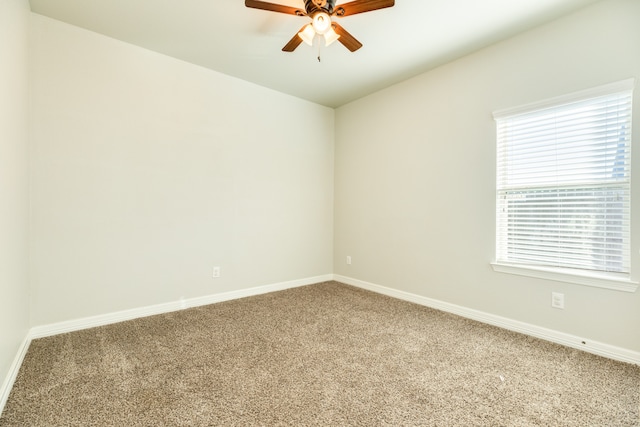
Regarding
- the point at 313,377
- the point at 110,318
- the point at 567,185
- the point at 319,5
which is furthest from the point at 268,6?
the point at 110,318

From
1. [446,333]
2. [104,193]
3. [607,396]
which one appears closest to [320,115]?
[104,193]

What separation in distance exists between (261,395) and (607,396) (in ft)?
6.45

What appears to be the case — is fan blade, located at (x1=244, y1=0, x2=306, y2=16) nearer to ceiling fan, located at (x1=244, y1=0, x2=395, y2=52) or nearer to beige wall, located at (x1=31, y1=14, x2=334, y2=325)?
ceiling fan, located at (x1=244, y1=0, x2=395, y2=52)

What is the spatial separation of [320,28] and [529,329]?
2.92 meters

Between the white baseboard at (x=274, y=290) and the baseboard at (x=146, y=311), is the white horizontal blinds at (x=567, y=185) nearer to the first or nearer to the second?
the white baseboard at (x=274, y=290)

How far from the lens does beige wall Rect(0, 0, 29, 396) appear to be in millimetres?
1598

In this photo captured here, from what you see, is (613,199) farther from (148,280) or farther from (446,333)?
(148,280)

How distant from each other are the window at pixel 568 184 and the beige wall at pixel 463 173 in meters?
0.08

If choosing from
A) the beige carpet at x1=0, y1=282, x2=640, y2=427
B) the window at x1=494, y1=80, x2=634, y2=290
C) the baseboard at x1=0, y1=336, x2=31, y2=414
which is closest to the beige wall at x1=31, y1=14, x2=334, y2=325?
the baseboard at x1=0, y1=336, x2=31, y2=414

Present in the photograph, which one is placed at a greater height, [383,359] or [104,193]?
[104,193]

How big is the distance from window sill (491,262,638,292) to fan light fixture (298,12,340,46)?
2433mm

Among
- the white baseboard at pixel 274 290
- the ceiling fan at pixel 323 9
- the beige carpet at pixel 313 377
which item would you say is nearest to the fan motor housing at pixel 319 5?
the ceiling fan at pixel 323 9

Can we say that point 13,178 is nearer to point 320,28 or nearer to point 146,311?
point 146,311

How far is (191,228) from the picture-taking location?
3191mm
